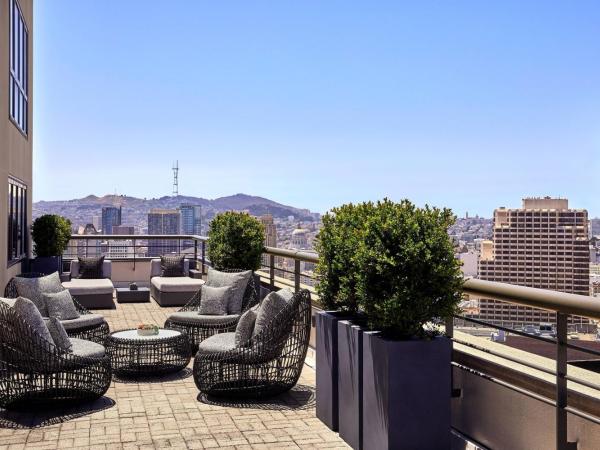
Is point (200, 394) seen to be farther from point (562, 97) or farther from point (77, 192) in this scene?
point (562, 97)

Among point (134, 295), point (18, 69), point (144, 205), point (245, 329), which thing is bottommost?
point (134, 295)

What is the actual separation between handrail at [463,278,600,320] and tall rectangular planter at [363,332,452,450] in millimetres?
339

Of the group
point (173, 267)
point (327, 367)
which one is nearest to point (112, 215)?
point (173, 267)

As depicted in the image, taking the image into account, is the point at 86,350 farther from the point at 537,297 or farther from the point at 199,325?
the point at 537,297

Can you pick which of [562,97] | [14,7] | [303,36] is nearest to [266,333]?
[14,7]

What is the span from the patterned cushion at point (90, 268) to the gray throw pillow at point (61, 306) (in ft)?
16.1

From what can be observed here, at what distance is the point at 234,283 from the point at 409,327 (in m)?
3.98

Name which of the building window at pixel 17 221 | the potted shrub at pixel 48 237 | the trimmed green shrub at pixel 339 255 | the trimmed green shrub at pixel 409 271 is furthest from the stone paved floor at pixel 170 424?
the potted shrub at pixel 48 237

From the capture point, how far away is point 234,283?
7.14m

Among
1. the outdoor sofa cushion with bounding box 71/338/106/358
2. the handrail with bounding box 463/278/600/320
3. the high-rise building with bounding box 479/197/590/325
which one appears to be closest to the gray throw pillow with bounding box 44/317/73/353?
the outdoor sofa cushion with bounding box 71/338/106/358

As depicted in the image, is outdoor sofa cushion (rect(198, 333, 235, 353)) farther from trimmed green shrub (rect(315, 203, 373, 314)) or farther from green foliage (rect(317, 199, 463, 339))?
green foliage (rect(317, 199, 463, 339))

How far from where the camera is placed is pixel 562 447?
2.72 m

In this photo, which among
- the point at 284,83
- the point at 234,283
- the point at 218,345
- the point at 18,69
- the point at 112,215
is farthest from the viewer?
the point at 112,215

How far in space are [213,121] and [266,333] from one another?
37169 millimetres
